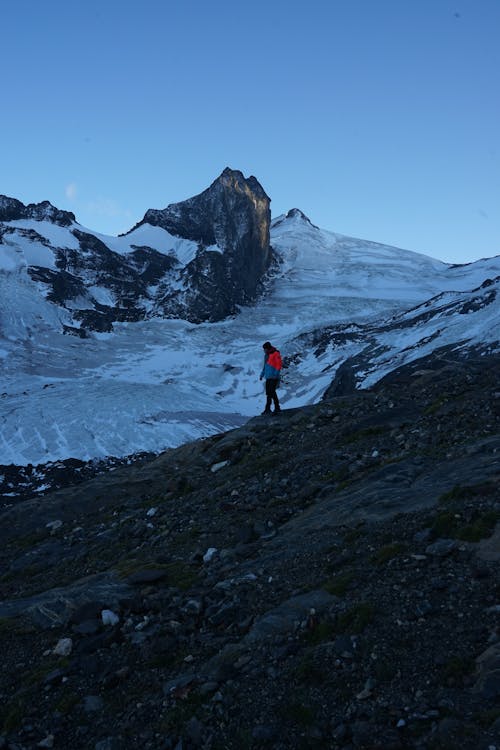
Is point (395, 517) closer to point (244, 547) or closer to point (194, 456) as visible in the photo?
point (244, 547)

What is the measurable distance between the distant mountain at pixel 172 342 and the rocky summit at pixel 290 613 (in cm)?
5534

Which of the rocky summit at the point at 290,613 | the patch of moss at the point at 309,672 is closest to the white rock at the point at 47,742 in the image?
the rocky summit at the point at 290,613

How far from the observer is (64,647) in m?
7.55

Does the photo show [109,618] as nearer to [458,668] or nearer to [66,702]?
[66,702]

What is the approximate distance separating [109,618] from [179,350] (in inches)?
5396

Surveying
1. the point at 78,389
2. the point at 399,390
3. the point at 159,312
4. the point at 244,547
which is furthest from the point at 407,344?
the point at 159,312

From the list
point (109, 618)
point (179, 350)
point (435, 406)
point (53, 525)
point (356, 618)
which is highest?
point (435, 406)

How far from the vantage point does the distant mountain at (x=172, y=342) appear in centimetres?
7731

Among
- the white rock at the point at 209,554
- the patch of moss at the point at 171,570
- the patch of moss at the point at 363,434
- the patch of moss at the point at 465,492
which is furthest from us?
the patch of moss at the point at 363,434

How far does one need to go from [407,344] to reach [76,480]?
5381 centimetres

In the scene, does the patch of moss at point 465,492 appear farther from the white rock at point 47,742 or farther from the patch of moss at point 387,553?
the white rock at point 47,742

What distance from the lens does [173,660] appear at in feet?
22.6

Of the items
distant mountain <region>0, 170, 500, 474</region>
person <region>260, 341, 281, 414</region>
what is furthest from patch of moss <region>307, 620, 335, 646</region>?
distant mountain <region>0, 170, 500, 474</region>

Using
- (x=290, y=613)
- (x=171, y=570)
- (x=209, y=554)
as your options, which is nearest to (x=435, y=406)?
(x=209, y=554)
